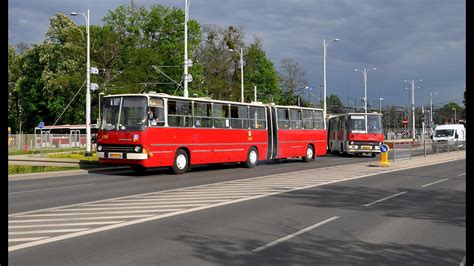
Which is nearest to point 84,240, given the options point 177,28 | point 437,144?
point 437,144

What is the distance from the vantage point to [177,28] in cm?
6469

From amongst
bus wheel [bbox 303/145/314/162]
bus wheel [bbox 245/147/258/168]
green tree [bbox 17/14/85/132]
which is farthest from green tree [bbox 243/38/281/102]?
bus wheel [bbox 245/147/258/168]

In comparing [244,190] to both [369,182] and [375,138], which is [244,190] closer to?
[369,182]

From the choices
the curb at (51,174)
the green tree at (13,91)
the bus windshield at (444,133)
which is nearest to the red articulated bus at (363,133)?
the curb at (51,174)

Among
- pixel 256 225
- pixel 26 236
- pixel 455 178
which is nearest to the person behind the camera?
pixel 26 236

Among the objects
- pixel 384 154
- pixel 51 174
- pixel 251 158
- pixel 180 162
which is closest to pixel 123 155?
pixel 180 162

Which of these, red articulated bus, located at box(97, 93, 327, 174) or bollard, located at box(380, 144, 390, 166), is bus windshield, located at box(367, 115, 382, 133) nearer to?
red articulated bus, located at box(97, 93, 327, 174)

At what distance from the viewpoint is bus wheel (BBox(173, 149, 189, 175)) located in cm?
2250

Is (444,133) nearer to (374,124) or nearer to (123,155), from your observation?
A: (374,124)

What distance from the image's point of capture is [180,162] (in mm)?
22797

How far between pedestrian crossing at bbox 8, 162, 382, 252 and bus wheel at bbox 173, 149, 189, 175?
4371 mm

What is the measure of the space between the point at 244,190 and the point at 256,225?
20.2 feet

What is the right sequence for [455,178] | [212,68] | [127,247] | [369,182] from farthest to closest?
[212,68]
[455,178]
[369,182]
[127,247]

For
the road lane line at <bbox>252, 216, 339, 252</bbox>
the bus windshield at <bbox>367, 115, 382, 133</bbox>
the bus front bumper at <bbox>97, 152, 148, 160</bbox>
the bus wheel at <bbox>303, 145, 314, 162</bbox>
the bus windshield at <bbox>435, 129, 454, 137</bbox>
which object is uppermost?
the bus windshield at <bbox>367, 115, 382, 133</bbox>
